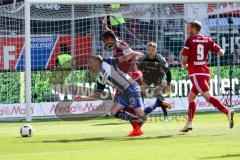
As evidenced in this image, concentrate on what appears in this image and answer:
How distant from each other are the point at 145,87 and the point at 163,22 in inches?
184

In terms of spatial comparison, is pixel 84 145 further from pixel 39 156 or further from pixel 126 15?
pixel 126 15

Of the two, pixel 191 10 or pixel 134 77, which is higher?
pixel 191 10

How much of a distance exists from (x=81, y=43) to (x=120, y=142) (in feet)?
40.2

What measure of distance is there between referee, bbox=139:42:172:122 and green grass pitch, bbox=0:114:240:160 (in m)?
1.23

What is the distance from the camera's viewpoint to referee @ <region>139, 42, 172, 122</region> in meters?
22.2

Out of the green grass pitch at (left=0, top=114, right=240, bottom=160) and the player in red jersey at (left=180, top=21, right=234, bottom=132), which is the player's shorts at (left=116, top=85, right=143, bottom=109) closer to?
the green grass pitch at (left=0, top=114, right=240, bottom=160)

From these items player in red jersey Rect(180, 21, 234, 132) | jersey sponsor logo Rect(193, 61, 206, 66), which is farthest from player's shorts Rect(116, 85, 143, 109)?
jersey sponsor logo Rect(193, 61, 206, 66)

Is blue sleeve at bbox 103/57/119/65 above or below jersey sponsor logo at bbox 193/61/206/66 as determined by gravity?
above

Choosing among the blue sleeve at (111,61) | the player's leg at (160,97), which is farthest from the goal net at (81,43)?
the blue sleeve at (111,61)

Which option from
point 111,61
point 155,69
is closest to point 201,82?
point 111,61

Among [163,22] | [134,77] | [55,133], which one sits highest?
[163,22]

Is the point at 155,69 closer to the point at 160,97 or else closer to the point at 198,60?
the point at 160,97

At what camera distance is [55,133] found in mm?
19469

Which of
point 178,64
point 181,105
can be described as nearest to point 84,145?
point 181,105
